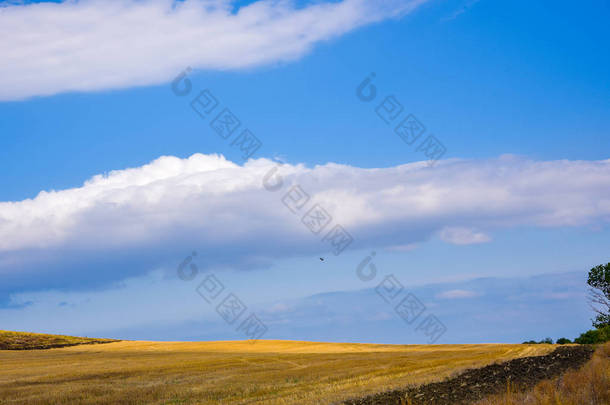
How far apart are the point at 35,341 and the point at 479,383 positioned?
75455 millimetres

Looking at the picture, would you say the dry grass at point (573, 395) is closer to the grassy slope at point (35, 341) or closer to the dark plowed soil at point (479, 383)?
the dark plowed soil at point (479, 383)

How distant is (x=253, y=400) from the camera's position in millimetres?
25625

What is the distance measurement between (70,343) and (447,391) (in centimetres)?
7478

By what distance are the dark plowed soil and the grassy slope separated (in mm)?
67272

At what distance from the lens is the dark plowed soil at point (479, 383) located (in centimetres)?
2166

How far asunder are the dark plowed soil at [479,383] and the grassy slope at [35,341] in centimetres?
6727

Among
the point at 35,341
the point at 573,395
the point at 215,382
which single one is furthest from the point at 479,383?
the point at 35,341

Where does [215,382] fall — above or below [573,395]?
above

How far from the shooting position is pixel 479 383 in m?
25.6

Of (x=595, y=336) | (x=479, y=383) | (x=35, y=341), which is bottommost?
(x=595, y=336)

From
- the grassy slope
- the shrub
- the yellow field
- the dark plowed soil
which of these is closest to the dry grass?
the dark plowed soil

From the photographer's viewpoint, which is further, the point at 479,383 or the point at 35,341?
the point at 35,341

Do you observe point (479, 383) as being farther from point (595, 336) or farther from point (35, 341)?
point (35, 341)

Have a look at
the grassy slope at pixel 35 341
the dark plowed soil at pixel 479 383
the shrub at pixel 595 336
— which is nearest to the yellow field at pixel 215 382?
the dark plowed soil at pixel 479 383
